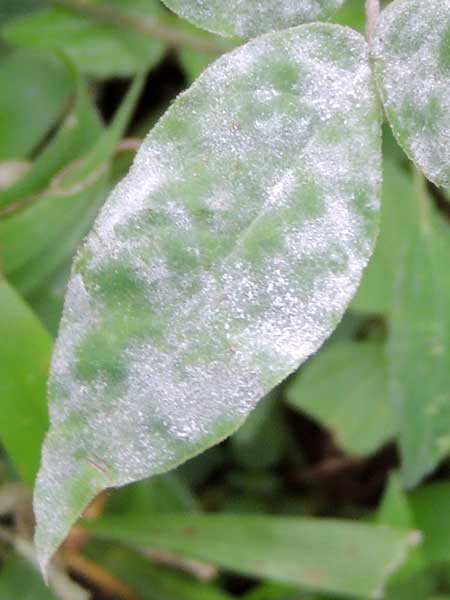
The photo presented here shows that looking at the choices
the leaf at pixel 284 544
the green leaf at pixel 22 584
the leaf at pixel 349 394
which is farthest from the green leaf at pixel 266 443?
the green leaf at pixel 22 584

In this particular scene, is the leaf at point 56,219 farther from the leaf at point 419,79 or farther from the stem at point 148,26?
the leaf at point 419,79

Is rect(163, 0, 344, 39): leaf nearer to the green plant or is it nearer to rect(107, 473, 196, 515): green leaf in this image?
the green plant

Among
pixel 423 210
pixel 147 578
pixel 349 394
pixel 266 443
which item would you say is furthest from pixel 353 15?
pixel 147 578

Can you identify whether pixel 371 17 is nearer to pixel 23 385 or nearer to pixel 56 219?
pixel 23 385

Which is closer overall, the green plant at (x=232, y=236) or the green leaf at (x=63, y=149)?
the green plant at (x=232, y=236)

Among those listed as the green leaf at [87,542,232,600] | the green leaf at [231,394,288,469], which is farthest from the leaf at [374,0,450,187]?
the green leaf at [87,542,232,600]

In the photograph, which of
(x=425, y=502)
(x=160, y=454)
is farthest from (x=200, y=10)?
(x=425, y=502)

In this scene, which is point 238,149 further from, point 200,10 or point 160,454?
point 160,454
